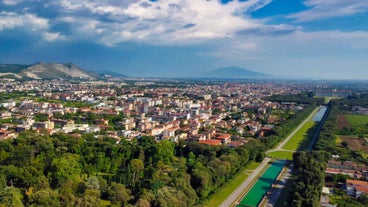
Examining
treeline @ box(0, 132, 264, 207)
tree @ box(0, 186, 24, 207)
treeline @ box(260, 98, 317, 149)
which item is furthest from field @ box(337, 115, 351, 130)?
tree @ box(0, 186, 24, 207)

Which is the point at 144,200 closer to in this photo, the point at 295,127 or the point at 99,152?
the point at 99,152

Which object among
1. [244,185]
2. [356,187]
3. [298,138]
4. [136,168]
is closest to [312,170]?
[356,187]

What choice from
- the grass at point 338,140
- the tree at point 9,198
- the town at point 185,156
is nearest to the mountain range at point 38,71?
the town at point 185,156

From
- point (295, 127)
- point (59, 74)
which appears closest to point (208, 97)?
point (295, 127)

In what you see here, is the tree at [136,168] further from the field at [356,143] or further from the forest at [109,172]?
the field at [356,143]

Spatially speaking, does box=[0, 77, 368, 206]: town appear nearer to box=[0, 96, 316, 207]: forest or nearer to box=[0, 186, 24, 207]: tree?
box=[0, 96, 316, 207]: forest

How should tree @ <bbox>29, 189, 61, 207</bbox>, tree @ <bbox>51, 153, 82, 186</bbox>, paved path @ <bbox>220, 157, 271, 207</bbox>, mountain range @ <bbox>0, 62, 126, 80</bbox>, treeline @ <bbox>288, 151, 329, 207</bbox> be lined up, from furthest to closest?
1. mountain range @ <bbox>0, 62, 126, 80</bbox>
2. paved path @ <bbox>220, 157, 271, 207</bbox>
3. tree @ <bbox>51, 153, 82, 186</bbox>
4. treeline @ <bbox>288, 151, 329, 207</bbox>
5. tree @ <bbox>29, 189, 61, 207</bbox>
